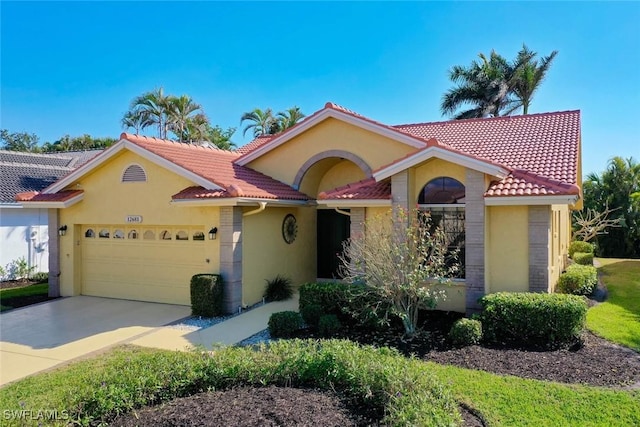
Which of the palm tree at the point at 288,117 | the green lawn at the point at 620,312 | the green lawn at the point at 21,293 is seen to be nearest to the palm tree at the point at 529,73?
the palm tree at the point at 288,117

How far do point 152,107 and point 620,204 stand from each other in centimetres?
3796

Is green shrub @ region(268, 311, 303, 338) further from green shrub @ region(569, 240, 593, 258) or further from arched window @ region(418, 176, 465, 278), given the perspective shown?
green shrub @ region(569, 240, 593, 258)

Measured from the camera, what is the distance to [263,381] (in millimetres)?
7438

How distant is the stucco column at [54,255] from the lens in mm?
18250

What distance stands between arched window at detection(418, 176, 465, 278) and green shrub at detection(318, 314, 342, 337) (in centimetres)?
442

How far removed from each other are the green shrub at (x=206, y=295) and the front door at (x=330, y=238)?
6251mm

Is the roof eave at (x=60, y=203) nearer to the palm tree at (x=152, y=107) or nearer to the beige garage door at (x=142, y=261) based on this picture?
the beige garage door at (x=142, y=261)

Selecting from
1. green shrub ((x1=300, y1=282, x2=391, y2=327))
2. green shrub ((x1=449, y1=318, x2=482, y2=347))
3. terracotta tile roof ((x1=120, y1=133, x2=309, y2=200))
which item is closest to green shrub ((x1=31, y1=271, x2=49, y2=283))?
terracotta tile roof ((x1=120, y1=133, x2=309, y2=200))

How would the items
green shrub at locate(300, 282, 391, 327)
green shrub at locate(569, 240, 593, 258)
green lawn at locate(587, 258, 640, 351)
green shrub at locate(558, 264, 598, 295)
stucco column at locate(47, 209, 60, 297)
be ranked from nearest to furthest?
green lawn at locate(587, 258, 640, 351) → green shrub at locate(300, 282, 391, 327) → green shrub at locate(558, 264, 598, 295) → stucco column at locate(47, 209, 60, 297) → green shrub at locate(569, 240, 593, 258)

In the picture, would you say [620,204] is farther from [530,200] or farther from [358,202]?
[358,202]

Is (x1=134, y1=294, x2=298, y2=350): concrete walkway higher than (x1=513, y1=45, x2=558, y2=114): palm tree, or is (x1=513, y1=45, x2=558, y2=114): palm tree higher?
(x1=513, y1=45, x2=558, y2=114): palm tree

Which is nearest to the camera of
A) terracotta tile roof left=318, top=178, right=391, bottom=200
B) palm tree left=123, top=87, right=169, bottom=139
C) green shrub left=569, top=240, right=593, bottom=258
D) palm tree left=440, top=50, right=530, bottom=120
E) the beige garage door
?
terracotta tile roof left=318, top=178, right=391, bottom=200

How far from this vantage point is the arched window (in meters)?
13.6

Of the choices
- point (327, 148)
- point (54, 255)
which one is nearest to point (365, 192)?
point (327, 148)
